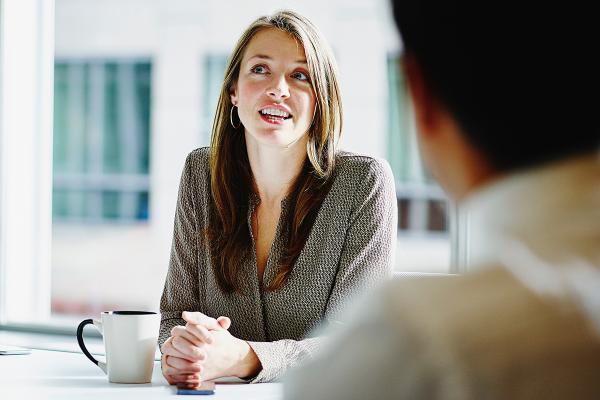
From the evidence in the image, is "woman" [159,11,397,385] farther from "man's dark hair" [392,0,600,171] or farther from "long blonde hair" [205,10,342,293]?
"man's dark hair" [392,0,600,171]

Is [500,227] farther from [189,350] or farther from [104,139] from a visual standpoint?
[104,139]

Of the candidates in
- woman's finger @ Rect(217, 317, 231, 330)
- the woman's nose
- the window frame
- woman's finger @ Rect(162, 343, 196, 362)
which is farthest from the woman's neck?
the window frame

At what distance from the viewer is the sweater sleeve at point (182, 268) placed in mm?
2053

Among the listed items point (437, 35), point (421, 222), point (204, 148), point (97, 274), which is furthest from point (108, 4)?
point (437, 35)

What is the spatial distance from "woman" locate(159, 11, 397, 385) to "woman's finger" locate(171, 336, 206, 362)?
0.30m

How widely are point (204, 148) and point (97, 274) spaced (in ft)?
42.2

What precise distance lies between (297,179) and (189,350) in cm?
59

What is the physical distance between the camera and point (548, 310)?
20.0 inches

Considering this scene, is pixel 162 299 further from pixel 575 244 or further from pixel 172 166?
pixel 172 166

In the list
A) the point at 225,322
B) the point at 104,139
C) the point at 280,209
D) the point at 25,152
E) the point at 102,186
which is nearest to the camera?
the point at 225,322

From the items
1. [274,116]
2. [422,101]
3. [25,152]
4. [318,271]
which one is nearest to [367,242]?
[318,271]

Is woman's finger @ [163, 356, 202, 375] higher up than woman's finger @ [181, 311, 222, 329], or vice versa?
woman's finger @ [181, 311, 222, 329]

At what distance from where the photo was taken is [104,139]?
51.3 feet

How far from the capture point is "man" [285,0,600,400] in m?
0.51
